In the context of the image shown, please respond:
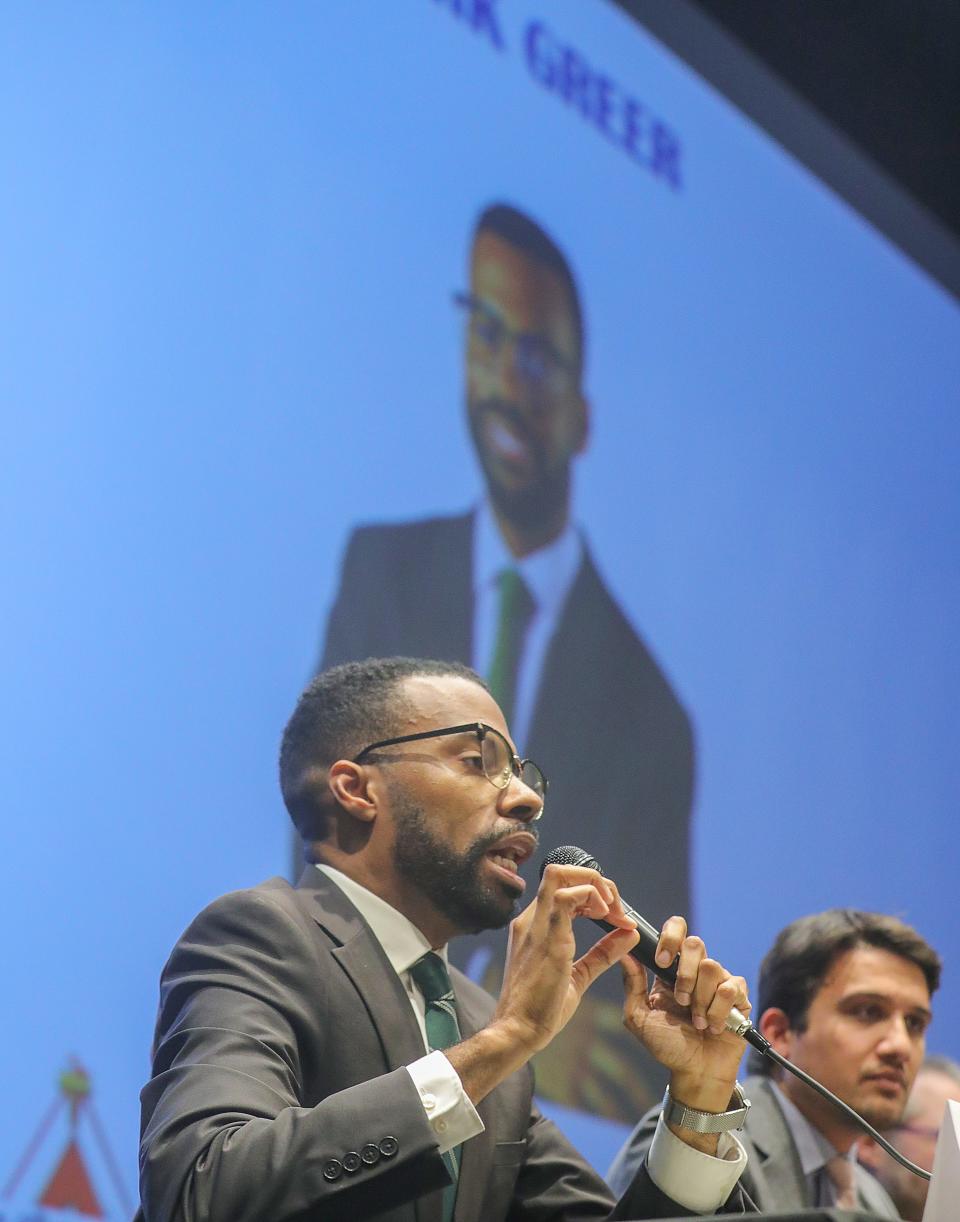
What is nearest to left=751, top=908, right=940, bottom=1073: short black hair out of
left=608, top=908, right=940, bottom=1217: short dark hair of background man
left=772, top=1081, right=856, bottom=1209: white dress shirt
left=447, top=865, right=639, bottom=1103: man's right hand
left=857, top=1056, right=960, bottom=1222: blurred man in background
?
left=608, top=908, right=940, bottom=1217: short dark hair of background man

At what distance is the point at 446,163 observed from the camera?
3.35m

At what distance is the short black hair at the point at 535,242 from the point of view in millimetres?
3432

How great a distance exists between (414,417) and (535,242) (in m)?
0.65

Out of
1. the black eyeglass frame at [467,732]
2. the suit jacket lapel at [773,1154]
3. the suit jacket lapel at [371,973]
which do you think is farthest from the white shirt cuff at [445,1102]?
the suit jacket lapel at [773,1154]

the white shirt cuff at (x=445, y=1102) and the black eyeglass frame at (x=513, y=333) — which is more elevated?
the black eyeglass frame at (x=513, y=333)

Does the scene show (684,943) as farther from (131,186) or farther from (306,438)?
(131,186)

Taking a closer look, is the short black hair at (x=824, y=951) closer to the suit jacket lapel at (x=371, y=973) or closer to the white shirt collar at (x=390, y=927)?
the white shirt collar at (x=390, y=927)

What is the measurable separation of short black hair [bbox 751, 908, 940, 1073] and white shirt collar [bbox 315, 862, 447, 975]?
920 mm

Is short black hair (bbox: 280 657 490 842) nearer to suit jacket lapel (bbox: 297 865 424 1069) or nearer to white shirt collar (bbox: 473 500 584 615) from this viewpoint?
suit jacket lapel (bbox: 297 865 424 1069)

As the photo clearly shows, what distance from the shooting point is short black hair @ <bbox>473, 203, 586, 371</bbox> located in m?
3.43

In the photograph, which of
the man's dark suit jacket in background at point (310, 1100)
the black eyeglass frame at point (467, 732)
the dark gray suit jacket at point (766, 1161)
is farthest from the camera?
the dark gray suit jacket at point (766, 1161)

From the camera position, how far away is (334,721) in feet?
7.59

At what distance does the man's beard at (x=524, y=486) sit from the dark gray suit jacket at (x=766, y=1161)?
4.02 ft

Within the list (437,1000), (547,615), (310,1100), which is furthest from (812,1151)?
(547,615)
